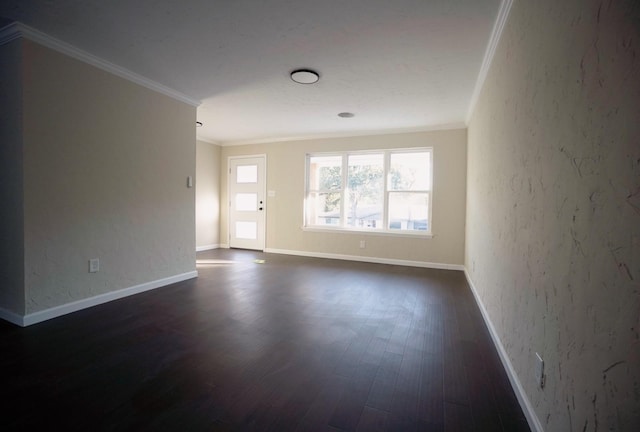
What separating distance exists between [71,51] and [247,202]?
4247mm

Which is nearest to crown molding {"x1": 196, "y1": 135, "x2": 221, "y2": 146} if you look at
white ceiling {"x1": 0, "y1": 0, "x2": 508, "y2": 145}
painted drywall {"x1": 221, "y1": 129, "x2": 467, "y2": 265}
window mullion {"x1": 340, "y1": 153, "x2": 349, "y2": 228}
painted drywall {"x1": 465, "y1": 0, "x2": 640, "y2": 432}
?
painted drywall {"x1": 221, "y1": 129, "x2": 467, "y2": 265}

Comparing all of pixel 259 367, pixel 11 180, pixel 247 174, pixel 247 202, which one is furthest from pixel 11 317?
pixel 247 174

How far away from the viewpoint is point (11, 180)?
2568mm

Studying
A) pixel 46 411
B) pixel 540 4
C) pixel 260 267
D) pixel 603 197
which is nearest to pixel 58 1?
pixel 46 411

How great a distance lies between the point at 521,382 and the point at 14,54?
4.49 metres

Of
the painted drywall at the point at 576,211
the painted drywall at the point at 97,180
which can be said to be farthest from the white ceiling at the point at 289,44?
the painted drywall at the point at 576,211

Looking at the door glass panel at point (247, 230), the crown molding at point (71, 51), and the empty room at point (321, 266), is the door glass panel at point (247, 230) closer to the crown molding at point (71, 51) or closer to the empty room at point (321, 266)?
the empty room at point (321, 266)

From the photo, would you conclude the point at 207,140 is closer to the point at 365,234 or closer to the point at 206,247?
the point at 206,247

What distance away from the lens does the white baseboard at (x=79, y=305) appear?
101 inches

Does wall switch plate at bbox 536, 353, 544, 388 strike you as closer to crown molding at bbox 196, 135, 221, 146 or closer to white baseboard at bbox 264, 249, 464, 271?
white baseboard at bbox 264, 249, 464, 271

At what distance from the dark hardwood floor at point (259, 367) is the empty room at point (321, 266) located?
0.06 feet

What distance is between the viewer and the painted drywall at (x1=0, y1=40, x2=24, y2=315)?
251 cm

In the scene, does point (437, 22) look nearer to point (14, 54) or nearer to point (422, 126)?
point (422, 126)

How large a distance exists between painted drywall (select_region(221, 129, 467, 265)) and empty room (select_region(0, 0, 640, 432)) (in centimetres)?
6
